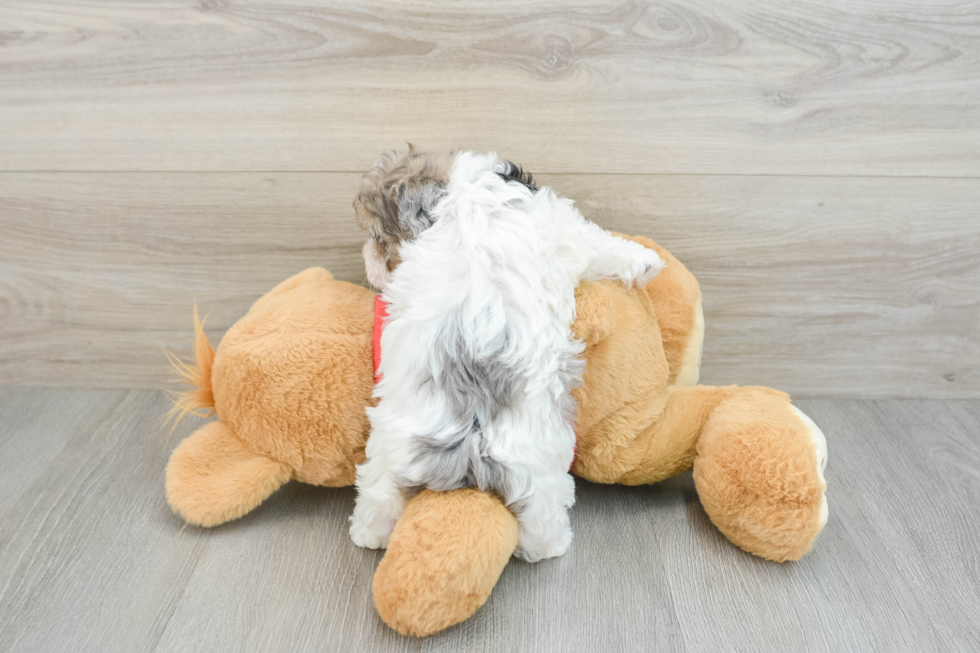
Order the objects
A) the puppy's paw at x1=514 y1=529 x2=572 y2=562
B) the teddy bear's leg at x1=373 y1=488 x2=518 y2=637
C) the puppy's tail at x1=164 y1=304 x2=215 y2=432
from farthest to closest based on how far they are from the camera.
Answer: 1. the puppy's tail at x1=164 y1=304 x2=215 y2=432
2. the puppy's paw at x1=514 y1=529 x2=572 y2=562
3. the teddy bear's leg at x1=373 y1=488 x2=518 y2=637

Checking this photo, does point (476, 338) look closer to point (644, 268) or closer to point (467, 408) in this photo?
point (467, 408)

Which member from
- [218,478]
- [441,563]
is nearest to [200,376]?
[218,478]

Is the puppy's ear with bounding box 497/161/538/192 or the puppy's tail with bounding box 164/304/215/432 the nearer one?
the puppy's ear with bounding box 497/161/538/192

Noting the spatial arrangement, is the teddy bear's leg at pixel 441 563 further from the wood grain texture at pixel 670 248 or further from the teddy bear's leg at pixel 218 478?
the wood grain texture at pixel 670 248

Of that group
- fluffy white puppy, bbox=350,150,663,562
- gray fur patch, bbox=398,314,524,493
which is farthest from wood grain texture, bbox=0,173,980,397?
gray fur patch, bbox=398,314,524,493

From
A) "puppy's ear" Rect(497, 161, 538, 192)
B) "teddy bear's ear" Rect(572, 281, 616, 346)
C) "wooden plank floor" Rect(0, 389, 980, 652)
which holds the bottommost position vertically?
"wooden plank floor" Rect(0, 389, 980, 652)

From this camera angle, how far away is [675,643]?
60cm

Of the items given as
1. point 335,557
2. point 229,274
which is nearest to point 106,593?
point 335,557

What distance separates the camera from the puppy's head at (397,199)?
2.08 feet

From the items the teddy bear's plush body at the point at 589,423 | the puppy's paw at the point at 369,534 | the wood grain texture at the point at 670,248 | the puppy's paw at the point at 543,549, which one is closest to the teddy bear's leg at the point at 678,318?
the teddy bear's plush body at the point at 589,423

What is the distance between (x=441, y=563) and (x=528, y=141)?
1.69 ft

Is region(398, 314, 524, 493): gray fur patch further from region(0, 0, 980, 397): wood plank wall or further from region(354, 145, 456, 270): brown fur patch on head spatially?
region(0, 0, 980, 397): wood plank wall

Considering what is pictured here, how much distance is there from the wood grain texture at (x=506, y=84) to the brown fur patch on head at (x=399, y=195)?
0.18 metres

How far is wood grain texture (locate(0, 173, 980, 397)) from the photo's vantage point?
86 cm
